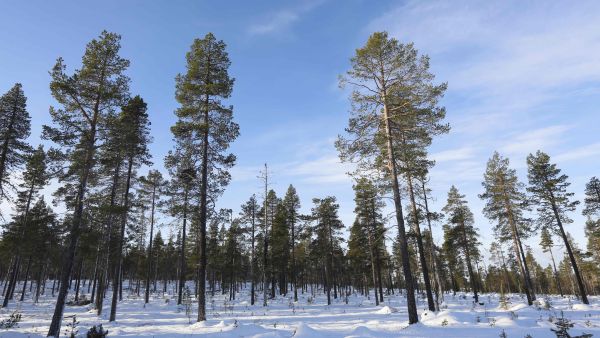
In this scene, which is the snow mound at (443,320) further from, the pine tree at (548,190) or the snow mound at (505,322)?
the pine tree at (548,190)

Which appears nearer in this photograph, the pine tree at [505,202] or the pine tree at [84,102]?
the pine tree at [84,102]

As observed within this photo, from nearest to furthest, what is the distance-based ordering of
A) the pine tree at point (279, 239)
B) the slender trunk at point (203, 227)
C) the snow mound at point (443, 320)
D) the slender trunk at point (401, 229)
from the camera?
the snow mound at point (443, 320)
the slender trunk at point (401, 229)
the slender trunk at point (203, 227)
the pine tree at point (279, 239)

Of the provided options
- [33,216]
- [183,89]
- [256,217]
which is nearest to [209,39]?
A: [183,89]

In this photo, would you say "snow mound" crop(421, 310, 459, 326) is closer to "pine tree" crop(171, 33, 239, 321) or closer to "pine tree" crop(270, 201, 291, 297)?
"pine tree" crop(171, 33, 239, 321)

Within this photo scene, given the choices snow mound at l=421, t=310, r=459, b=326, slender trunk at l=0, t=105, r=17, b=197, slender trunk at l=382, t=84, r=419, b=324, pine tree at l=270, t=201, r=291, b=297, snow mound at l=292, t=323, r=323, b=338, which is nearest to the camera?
snow mound at l=292, t=323, r=323, b=338

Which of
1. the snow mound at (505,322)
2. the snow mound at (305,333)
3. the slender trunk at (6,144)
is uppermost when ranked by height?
the slender trunk at (6,144)

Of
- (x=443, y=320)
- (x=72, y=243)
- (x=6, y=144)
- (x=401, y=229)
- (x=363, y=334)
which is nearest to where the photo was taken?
(x=363, y=334)

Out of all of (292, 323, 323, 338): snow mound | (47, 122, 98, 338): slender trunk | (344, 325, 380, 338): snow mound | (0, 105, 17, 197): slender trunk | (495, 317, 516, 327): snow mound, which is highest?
(0, 105, 17, 197): slender trunk

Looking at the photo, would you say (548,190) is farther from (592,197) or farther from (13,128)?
(13,128)

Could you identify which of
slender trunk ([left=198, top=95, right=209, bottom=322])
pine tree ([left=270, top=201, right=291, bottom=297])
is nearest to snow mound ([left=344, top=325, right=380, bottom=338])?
slender trunk ([left=198, top=95, right=209, bottom=322])

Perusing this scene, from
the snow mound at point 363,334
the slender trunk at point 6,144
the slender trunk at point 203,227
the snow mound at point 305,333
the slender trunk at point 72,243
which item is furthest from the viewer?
the slender trunk at point 6,144

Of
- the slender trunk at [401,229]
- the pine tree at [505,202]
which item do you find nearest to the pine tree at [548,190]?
the pine tree at [505,202]

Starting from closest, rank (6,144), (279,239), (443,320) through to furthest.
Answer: (443,320), (6,144), (279,239)

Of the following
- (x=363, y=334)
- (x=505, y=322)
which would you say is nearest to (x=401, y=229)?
(x=505, y=322)
